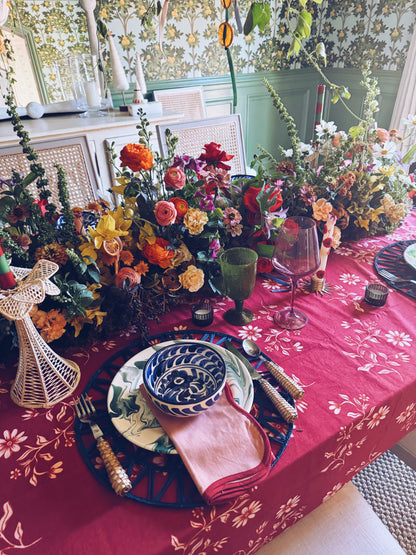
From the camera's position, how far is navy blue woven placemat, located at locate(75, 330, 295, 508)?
0.50 meters

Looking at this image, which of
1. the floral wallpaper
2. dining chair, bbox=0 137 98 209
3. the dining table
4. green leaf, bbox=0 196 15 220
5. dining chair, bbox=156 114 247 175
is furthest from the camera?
the floral wallpaper

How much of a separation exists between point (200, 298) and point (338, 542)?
1.87ft

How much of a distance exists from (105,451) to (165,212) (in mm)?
446

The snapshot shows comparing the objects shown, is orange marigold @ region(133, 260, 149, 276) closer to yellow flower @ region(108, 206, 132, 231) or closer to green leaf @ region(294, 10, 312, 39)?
yellow flower @ region(108, 206, 132, 231)

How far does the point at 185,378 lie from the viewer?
2.08 ft

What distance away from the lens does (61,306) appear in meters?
0.74

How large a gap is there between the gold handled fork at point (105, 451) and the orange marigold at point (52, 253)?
→ 0.87ft

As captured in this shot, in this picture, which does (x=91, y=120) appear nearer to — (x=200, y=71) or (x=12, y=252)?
(x=200, y=71)

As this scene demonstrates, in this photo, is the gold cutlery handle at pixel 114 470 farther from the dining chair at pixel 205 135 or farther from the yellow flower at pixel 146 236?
the dining chair at pixel 205 135

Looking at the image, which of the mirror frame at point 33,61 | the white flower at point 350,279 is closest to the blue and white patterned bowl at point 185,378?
the white flower at point 350,279

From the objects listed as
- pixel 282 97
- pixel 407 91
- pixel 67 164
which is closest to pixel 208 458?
pixel 67 164

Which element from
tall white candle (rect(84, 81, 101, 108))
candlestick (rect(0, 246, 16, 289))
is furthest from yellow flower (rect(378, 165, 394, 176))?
tall white candle (rect(84, 81, 101, 108))

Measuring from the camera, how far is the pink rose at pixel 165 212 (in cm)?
76

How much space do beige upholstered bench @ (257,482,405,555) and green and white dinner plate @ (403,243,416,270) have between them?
23.4 inches
